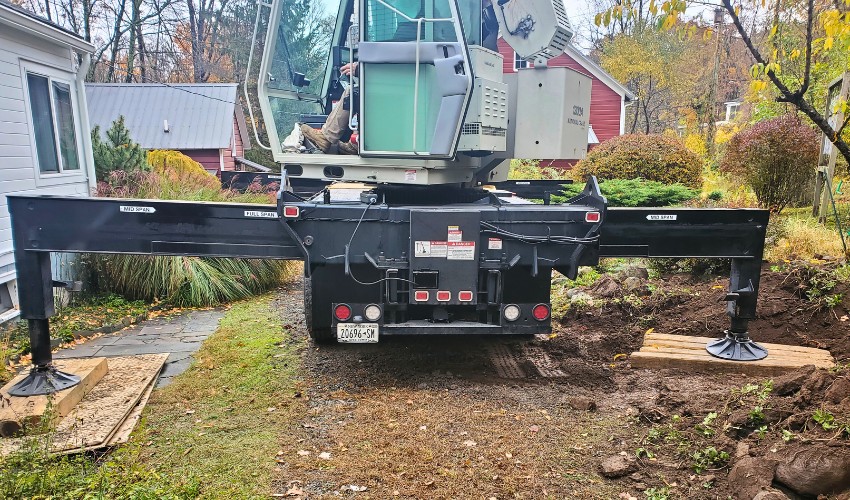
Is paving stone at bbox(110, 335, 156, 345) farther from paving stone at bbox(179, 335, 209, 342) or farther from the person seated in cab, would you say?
the person seated in cab

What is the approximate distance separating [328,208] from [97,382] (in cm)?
219

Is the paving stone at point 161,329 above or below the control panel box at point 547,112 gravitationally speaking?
below

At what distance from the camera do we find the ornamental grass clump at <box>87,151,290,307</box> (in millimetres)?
7805

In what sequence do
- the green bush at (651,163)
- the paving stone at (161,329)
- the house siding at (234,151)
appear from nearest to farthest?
1. the paving stone at (161,329)
2. the green bush at (651,163)
3. the house siding at (234,151)

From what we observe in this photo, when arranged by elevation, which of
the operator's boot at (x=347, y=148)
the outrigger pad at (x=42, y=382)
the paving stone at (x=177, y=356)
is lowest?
the paving stone at (x=177, y=356)

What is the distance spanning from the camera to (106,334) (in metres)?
6.67

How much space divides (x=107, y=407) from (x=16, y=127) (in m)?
4.88

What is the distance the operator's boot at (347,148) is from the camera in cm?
499

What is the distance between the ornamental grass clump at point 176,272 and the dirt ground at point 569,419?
10.0 feet

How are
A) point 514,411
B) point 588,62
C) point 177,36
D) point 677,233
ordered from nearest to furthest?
point 514,411
point 677,233
point 588,62
point 177,36

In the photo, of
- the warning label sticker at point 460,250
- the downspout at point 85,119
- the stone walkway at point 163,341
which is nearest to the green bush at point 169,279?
the stone walkway at point 163,341

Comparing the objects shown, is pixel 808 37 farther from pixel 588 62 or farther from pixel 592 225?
pixel 588 62

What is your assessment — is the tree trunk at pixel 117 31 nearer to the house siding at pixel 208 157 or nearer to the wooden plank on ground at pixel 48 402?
the house siding at pixel 208 157

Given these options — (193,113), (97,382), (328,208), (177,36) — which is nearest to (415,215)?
(328,208)
